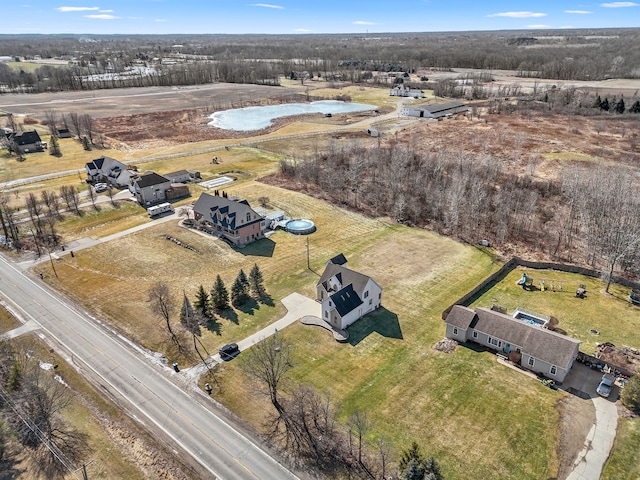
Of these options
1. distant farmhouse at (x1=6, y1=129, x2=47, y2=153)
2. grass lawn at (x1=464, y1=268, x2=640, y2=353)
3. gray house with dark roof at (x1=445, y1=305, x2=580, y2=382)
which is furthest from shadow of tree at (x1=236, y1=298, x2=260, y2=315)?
distant farmhouse at (x1=6, y1=129, x2=47, y2=153)

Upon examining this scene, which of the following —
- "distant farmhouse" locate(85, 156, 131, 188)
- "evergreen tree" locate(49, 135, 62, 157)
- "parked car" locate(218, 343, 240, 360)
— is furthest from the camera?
"evergreen tree" locate(49, 135, 62, 157)

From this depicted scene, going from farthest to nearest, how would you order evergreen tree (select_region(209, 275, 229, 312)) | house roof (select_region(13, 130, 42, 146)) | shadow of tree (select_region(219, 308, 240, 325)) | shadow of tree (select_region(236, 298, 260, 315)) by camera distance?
house roof (select_region(13, 130, 42, 146)), shadow of tree (select_region(236, 298, 260, 315)), evergreen tree (select_region(209, 275, 229, 312)), shadow of tree (select_region(219, 308, 240, 325))

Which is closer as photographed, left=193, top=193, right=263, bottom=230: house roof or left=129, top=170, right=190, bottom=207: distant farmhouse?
left=193, top=193, right=263, bottom=230: house roof

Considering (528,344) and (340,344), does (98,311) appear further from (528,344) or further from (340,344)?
(528,344)

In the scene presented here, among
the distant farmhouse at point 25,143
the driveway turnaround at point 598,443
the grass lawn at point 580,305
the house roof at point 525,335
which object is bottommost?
the driveway turnaround at point 598,443

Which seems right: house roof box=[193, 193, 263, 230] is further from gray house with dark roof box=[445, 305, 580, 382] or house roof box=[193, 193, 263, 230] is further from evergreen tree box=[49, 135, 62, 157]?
evergreen tree box=[49, 135, 62, 157]

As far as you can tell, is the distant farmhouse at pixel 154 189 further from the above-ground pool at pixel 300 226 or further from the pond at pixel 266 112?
the pond at pixel 266 112

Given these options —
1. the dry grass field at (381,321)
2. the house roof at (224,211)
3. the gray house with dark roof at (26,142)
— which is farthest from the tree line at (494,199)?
the gray house with dark roof at (26,142)
